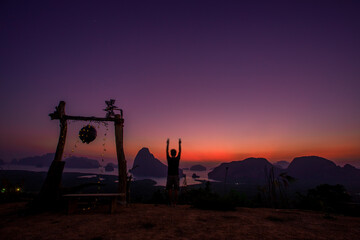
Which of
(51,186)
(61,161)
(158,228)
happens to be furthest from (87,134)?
(158,228)

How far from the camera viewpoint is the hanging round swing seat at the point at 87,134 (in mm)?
7820

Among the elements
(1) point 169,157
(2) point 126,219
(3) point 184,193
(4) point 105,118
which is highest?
(4) point 105,118

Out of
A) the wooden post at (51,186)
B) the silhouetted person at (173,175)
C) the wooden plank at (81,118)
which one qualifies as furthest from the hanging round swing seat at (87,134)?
A: the silhouetted person at (173,175)

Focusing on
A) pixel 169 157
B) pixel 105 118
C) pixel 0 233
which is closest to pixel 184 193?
pixel 169 157

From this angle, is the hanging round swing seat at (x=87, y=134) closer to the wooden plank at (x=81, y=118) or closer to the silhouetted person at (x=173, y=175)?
the wooden plank at (x=81, y=118)

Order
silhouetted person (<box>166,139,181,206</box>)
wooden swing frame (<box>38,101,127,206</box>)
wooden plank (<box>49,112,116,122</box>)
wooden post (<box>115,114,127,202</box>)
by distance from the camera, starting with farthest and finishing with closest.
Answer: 1. wooden post (<box>115,114,127,202</box>)
2. wooden plank (<box>49,112,116,122</box>)
3. silhouetted person (<box>166,139,181,206</box>)
4. wooden swing frame (<box>38,101,127,206</box>)

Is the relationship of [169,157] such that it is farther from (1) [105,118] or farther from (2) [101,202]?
(1) [105,118]

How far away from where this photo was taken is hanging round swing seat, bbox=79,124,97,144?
7820 mm

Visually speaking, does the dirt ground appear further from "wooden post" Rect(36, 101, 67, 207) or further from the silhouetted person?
the silhouetted person

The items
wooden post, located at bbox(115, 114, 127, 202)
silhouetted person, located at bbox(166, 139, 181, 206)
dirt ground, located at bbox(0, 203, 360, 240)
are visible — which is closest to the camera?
dirt ground, located at bbox(0, 203, 360, 240)

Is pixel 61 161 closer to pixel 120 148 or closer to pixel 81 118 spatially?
pixel 81 118

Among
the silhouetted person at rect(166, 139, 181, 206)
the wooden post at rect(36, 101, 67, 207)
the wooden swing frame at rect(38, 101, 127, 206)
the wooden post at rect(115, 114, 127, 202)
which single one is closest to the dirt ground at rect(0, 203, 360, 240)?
the wooden post at rect(36, 101, 67, 207)

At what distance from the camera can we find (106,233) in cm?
395

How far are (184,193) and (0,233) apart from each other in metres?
10.1
